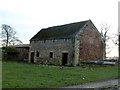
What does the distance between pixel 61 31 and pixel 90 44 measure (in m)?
6.91

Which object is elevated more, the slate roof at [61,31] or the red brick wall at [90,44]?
the slate roof at [61,31]

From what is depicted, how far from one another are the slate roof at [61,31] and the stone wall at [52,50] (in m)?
0.96

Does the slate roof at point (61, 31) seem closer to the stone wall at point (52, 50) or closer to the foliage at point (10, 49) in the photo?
the stone wall at point (52, 50)

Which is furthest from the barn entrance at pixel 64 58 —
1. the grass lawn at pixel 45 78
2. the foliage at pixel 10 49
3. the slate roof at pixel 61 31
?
the foliage at pixel 10 49

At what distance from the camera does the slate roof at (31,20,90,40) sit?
1742 inches

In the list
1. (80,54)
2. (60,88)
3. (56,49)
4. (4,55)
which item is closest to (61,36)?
(56,49)

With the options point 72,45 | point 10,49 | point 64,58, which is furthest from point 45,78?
point 10,49

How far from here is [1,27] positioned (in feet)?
238

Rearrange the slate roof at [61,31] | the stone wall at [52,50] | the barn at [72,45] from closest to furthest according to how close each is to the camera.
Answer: the barn at [72,45], the stone wall at [52,50], the slate roof at [61,31]

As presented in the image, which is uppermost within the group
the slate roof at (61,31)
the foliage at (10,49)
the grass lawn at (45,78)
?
the slate roof at (61,31)

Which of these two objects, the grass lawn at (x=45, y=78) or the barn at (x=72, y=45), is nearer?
the grass lawn at (x=45, y=78)

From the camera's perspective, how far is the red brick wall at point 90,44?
43344 millimetres

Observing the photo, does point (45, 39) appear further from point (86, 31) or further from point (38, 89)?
point (38, 89)

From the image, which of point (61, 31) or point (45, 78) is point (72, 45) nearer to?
point (61, 31)
